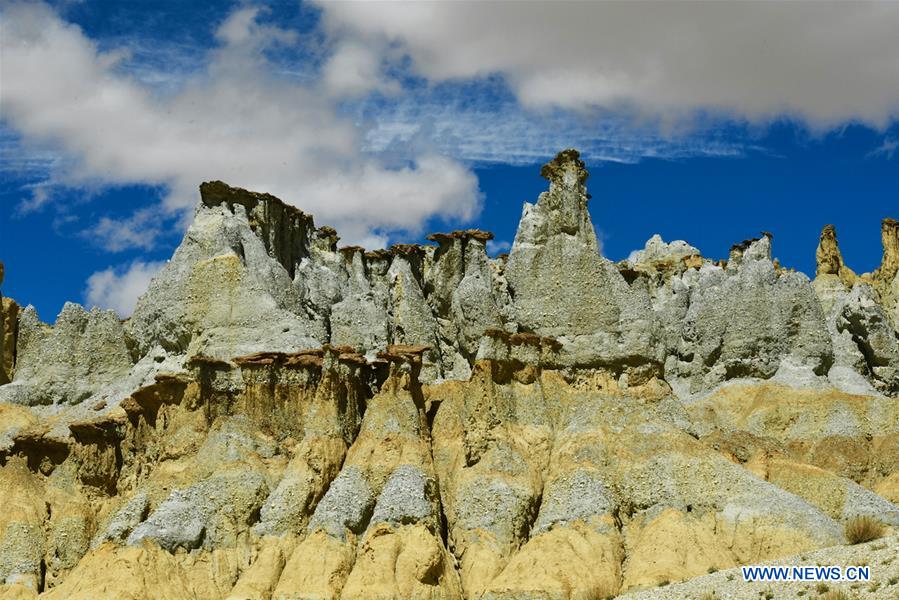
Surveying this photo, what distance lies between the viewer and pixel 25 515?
201 feet

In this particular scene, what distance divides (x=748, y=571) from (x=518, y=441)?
48.2ft

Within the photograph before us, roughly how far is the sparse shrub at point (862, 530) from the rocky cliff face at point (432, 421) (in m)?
0.49

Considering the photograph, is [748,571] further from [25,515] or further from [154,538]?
[25,515]

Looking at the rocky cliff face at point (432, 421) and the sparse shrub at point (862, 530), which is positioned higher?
the rocky cliff face at point (432, 421)

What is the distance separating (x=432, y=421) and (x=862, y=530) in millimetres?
19661

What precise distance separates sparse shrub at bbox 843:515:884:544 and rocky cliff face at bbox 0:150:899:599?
1.62ft

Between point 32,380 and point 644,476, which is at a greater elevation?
point 32,380

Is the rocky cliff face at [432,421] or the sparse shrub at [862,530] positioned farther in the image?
the rocky cliff face at [432,421]

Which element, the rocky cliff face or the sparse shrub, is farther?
the rocky cliff face

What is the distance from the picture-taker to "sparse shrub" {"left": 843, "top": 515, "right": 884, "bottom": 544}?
170 feet

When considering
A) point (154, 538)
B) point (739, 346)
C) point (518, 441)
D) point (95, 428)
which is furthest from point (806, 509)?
point (95, 428)

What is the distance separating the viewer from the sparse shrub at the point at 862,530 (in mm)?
51781

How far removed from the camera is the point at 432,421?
62.9 metres

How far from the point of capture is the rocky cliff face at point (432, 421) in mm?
54062
